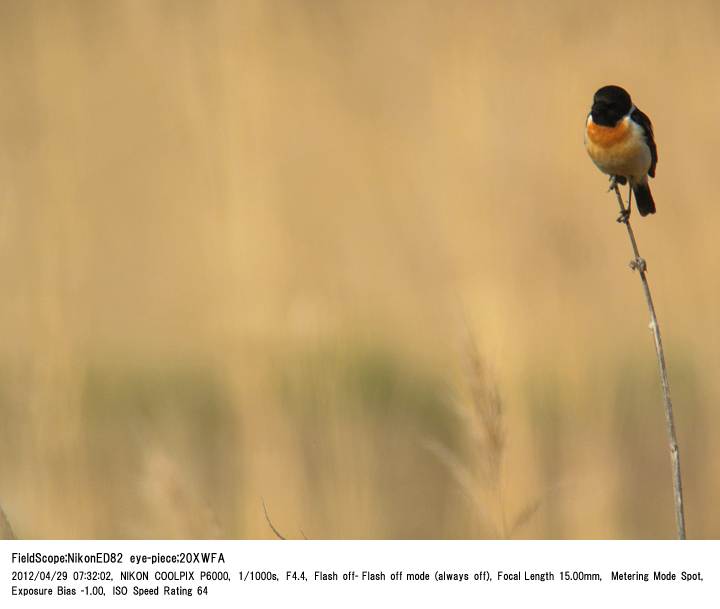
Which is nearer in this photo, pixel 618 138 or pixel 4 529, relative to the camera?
pixel 4 529

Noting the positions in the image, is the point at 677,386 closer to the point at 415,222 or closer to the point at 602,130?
the point at 415,222

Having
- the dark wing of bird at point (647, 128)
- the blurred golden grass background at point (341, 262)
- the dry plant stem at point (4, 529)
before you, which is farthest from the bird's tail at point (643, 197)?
the dry plant stem at point (4, 529)

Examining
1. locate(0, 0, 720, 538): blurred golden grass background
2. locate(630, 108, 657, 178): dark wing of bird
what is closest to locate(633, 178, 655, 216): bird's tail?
locate(630, 108, 657, 178): dark wing of bird

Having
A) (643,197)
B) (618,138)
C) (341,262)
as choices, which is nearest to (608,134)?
(618,138)

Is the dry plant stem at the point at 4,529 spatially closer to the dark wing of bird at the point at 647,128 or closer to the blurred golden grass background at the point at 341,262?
the blurred golden grass background at the point at 341,262

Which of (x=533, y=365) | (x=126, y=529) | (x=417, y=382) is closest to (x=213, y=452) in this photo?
(x=126, y=529)

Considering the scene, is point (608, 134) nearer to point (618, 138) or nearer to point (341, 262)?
point (618, 138)

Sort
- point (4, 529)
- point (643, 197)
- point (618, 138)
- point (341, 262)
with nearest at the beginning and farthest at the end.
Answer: point (4, 529) → point (618, 138) → point (643, 197) → point (341, 262)
